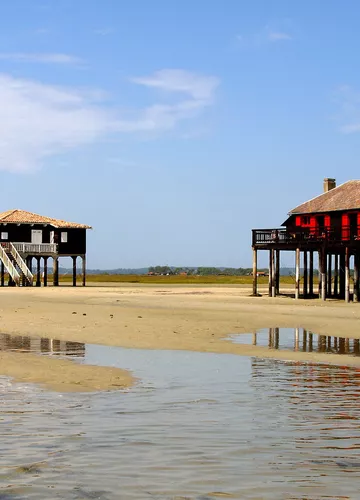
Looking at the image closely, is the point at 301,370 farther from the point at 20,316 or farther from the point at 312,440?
the point at 20,316

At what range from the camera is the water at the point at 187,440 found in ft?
22.9

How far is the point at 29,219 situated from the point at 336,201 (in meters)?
28.4

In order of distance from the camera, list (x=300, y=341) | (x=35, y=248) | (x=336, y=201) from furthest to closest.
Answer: (x=35, y=248) → (x=336, y=201) → (x=300, y=341)

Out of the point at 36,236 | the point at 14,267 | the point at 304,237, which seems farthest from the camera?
the point at 36,236

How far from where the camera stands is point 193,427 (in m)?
9.49

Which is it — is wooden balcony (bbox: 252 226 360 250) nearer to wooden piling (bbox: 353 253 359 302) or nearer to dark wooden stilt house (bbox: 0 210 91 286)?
wooden piling (bbox: 353 253 359 302)

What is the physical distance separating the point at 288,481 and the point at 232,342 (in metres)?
13.9

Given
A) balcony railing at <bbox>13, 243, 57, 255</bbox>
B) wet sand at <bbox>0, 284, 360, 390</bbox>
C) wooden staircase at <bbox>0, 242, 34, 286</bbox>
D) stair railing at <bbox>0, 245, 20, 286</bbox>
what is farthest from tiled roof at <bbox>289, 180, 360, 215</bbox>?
balcony railing at <bbox>13, 243, 57, 255</bbox>

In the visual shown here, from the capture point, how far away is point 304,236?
49375 mm

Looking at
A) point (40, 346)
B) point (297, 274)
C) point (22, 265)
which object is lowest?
point (40, 346)

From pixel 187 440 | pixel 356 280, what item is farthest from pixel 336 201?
pixel 187 440

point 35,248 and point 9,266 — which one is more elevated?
point 35,248

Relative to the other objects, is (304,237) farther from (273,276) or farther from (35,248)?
(35,248)

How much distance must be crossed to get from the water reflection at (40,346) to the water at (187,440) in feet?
14.7
